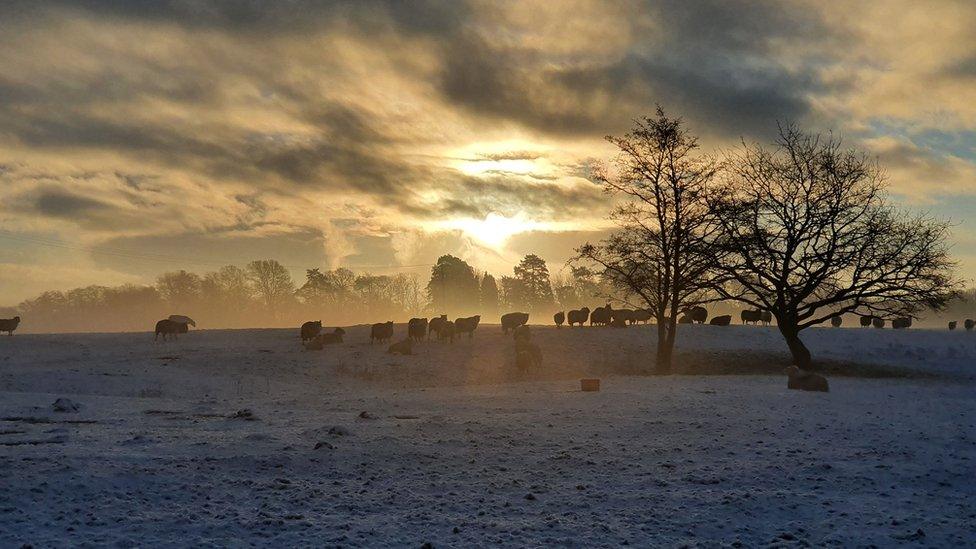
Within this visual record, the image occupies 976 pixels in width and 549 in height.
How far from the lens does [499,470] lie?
8.57 metres

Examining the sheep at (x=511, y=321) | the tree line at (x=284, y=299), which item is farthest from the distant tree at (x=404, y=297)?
the sheep at (x=511, y=321)

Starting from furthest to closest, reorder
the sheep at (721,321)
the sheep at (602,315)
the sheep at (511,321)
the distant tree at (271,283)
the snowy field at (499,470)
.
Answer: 1. the distant tree at (271,283)
2. the sheep at (602,315)
3. the sheep at (721,321)
4. the sheep at (511,321)
5. the snowy field at (499,470)

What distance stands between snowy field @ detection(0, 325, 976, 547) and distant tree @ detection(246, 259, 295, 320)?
301ft

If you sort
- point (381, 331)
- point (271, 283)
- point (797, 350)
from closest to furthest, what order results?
1. point (797, 350)
2. point (381, 331)
3. point (271, 283)

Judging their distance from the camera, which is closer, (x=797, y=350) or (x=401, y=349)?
(x=797, y=350)

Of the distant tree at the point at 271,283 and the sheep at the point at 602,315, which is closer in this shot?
the sheep at the point at 602,315

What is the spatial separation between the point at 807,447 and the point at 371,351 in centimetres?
2858

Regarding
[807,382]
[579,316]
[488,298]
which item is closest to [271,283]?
[488,298]

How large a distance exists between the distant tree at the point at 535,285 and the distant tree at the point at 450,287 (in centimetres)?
1101

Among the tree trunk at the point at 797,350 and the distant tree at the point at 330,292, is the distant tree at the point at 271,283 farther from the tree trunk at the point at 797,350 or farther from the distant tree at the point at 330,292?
the tree trunk at the point at 797,350

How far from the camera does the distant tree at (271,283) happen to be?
340 feet

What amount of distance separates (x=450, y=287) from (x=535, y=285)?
17.5 metres

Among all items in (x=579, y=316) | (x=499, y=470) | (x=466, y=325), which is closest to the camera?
(x=499, y=470)

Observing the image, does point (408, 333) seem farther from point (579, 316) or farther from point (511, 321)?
point (579, 316)
